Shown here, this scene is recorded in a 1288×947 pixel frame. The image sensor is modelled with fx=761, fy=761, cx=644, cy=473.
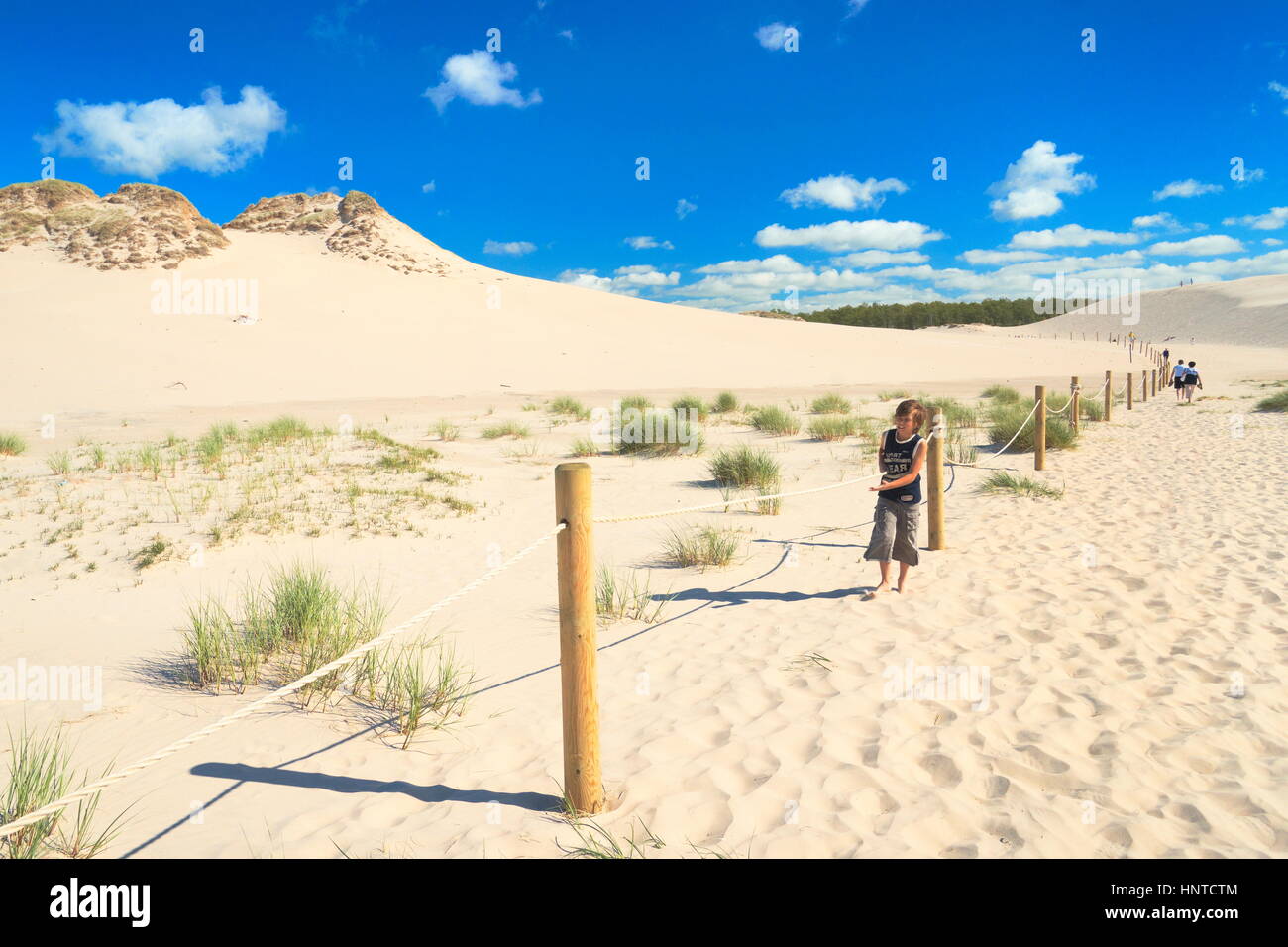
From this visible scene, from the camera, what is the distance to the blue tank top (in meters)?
5.48

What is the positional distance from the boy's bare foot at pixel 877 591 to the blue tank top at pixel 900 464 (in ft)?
2.17

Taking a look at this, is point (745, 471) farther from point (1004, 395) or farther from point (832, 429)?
point (1004, 395)

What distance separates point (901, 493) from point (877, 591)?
0.75 metres

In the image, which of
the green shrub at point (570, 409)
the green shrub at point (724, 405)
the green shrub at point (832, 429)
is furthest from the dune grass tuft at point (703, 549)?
the green shrub at point (724, 405)

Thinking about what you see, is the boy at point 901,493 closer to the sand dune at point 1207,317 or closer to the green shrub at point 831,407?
the green shrub at point 831,407

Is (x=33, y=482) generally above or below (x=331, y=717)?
above

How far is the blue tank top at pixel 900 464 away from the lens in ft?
18.0

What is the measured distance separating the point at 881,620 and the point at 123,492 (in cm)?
846

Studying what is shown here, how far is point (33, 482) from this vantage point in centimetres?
937

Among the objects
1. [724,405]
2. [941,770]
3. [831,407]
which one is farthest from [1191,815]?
[724,405]

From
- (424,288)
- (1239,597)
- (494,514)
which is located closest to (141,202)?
(424,288)

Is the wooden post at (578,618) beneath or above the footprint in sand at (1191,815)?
above
